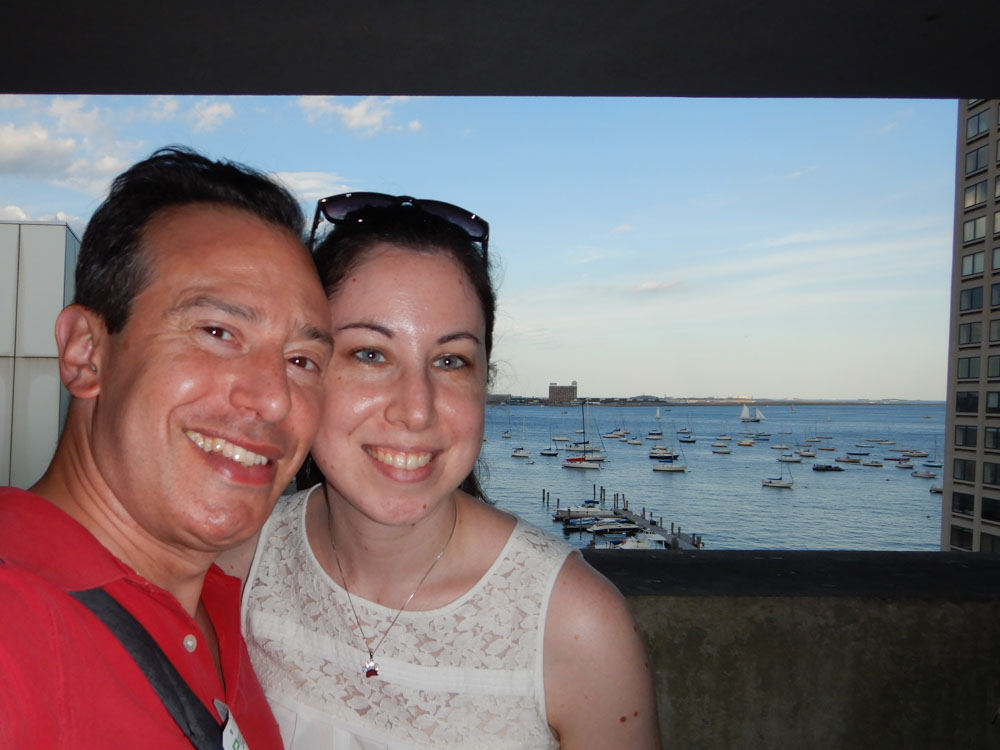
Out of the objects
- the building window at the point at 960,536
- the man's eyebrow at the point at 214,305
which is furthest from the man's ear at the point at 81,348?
the building window at the point at 960,536

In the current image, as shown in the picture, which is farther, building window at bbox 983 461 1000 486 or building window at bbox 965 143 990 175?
building window at bbox 965 143 990 175

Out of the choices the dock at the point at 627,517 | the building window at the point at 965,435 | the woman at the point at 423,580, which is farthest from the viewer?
the building window at the point at 965,435

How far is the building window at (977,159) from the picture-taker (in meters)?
64.9

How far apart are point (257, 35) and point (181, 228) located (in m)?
2.79

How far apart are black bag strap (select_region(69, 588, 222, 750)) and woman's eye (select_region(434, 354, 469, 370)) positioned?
2.58 feet

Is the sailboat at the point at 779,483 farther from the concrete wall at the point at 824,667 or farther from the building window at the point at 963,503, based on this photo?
the concrete wall at the point at 824,667

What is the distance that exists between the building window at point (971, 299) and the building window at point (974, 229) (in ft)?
16.0

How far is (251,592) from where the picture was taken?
1.82m

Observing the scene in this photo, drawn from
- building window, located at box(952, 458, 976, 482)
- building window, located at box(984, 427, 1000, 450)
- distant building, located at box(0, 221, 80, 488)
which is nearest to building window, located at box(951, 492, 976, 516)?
building window, located at box(952, 458, 976, 482)

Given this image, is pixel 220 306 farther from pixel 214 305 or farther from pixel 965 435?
pixel 965 435

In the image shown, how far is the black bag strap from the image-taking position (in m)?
0.98

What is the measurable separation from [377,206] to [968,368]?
80.5 metres

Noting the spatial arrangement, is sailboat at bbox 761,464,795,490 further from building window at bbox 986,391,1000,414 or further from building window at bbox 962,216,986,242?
building window at bbox 962,216,986,242

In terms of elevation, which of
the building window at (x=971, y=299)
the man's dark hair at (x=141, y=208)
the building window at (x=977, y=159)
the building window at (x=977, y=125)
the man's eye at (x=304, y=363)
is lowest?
the man's eye at (x=304, y=363)
